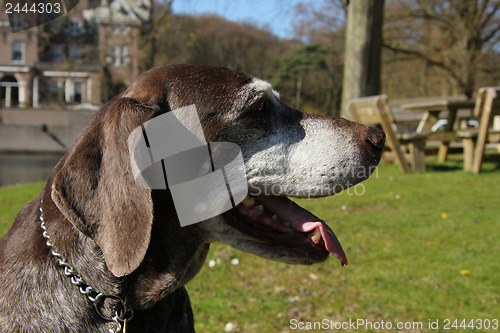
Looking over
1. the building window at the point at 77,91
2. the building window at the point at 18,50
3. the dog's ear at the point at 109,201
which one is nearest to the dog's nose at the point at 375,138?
the dog's ear at the point at 109,201

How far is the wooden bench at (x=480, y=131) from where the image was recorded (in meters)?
8.41

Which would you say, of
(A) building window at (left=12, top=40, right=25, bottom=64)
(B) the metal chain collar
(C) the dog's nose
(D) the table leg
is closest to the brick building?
(A) building window at (left=12, top=40, right=25, bottom=64)

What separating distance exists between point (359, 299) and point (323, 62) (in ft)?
107

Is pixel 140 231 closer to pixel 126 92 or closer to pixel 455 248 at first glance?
pixel 126 92

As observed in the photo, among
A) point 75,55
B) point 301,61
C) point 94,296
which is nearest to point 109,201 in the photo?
point 94,296

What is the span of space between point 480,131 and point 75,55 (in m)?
31.3

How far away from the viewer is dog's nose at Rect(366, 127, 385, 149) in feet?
7.55

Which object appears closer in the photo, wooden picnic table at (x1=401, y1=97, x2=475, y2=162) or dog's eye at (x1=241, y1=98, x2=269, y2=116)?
dog's eye at (x1=241, y1=98, x2=269, y2=116)

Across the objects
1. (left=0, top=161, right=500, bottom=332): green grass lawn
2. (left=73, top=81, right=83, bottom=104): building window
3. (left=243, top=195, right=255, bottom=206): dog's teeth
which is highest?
(left=243, top=195, right=255, bottom=206): dog's teeth

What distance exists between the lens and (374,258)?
16.5 ft

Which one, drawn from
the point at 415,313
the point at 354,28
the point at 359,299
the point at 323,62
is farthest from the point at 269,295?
the point at 323,62

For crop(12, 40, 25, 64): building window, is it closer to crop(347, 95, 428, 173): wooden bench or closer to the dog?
crop(347, 95, 428, 173): wooden bench

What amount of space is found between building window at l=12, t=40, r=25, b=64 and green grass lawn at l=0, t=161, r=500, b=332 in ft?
138

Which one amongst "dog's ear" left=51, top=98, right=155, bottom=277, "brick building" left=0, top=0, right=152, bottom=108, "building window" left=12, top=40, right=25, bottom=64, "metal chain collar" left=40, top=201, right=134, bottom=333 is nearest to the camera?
"dog's ear" left=51, top=98, right=155, bottom=277
